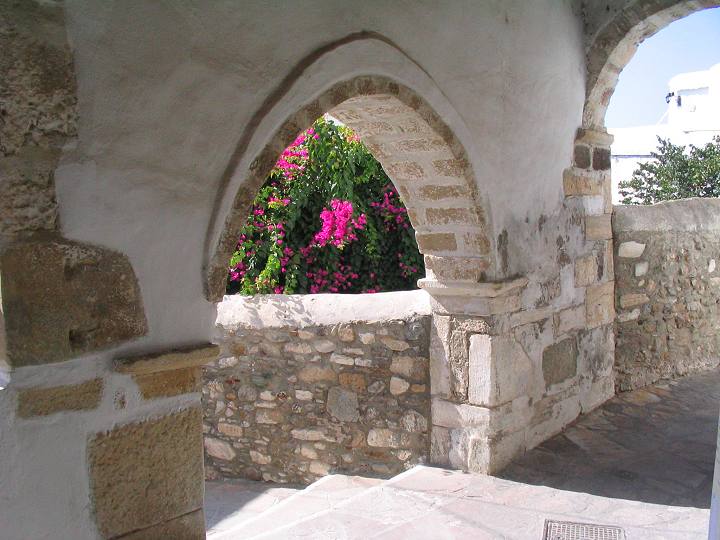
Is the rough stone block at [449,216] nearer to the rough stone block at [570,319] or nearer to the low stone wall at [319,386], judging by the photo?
the low stone wall at [319,386]

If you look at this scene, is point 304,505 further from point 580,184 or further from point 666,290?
point 666,290

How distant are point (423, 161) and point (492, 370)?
1.22m

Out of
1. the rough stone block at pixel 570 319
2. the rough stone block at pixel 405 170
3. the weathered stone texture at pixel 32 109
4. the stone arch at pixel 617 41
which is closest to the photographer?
the weathered stone texture at pixel 32 109

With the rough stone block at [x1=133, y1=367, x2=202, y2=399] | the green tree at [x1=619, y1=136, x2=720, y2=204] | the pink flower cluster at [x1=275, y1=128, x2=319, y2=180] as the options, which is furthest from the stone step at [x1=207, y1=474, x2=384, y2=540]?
the green tree at [x1=619, y1=136, x2=720, y2=204]

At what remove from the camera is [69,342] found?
1.98 meters

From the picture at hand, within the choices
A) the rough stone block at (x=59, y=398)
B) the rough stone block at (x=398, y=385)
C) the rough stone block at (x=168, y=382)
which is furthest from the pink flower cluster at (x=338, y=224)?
the rough stone block at (x=59, y=398)

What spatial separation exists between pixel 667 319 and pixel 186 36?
4596mm

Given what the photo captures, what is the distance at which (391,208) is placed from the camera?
20.2 feet

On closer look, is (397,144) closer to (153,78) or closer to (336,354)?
(336,354)

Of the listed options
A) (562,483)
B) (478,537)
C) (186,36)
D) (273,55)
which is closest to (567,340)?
(562,483)

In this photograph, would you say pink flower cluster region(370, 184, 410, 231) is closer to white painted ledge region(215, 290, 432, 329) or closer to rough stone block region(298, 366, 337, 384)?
white painted ledge region(215, 290, 432, 329)

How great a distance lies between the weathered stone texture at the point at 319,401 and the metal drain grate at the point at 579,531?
1.05m

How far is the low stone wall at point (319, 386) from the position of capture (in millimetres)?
4254

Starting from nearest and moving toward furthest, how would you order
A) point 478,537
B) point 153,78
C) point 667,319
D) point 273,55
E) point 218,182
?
point 153,78, point 218,182, point 273,55, point 478,537, point 667,319
